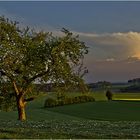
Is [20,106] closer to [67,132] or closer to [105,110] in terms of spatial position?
[67,132]

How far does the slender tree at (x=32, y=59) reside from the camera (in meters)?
43.7

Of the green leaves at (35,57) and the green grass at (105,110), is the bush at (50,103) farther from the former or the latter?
the green leaves at (35,57)

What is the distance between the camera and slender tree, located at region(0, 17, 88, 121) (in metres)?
43.7

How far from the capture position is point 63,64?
4384 cm

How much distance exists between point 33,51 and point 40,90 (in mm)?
5800

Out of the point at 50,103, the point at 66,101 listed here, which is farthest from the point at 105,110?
the point at 50,103

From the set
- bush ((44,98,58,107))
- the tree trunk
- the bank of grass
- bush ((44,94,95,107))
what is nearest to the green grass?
bush ((44,94,95,107))

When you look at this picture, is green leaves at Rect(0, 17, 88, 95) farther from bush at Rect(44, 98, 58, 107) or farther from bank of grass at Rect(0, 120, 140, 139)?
bush at Rect(44, 98, 58, 107)

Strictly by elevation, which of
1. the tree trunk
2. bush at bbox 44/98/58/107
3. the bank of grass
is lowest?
the bank of grass

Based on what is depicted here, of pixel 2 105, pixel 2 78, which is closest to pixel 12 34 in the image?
pixel 2 78

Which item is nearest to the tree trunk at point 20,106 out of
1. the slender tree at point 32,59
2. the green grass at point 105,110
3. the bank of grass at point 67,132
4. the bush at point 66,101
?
the slender tree at point 32,59

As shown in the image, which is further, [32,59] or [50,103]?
[50,103]

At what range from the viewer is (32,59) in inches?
1741

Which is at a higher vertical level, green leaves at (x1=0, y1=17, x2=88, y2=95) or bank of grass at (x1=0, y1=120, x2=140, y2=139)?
green leaves at (x1=0, y1=17, x2=88, y2=95)
